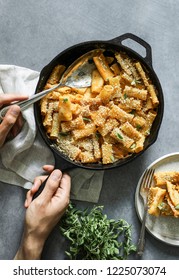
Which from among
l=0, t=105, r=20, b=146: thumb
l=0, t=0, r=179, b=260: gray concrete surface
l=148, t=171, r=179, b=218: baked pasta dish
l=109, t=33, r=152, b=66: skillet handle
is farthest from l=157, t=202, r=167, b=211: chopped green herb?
l=0, t=105, r=20, b=146: thumb

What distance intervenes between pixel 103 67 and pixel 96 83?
0.08 m

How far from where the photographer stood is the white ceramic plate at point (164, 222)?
2125 millimetres

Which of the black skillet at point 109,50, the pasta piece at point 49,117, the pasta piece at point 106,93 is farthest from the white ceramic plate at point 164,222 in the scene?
the pasta piece at point 49,117

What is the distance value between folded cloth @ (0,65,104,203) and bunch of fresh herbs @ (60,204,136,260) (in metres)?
0.10

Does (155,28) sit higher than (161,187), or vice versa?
(155,28)

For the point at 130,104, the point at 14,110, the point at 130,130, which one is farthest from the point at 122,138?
the point at 14,110

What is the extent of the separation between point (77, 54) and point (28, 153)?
0.49 m

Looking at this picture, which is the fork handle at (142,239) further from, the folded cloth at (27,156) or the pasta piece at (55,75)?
the pasta piece at (55,75)

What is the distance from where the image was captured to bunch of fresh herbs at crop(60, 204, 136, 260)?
2035mm

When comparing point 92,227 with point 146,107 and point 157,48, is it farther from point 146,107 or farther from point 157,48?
point 157,48

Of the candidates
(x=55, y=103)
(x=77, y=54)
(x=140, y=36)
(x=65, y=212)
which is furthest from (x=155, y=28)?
(x=65, y=212)

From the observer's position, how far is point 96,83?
2.06m

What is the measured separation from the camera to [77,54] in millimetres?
2109

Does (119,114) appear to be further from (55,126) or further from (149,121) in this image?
(55,126)
